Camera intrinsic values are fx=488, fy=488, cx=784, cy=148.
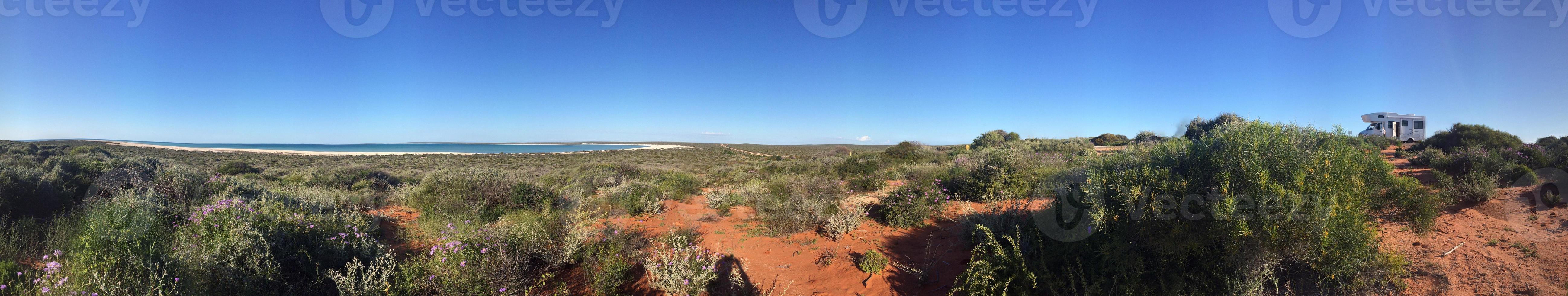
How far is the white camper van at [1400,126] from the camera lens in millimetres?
19844

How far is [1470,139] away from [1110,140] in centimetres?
1796

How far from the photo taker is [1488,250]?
384 cm

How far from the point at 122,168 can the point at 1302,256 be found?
14596 mm

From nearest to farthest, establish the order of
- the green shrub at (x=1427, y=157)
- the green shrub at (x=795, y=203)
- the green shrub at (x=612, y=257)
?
the green shrub at (x=612, y=257)
the green shrub at (x=795, y=203)
the green shrub at (x=1427, y=157)

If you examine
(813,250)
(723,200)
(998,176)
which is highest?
(998,176)

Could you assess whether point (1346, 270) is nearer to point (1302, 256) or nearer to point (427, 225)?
point (1302, 256)

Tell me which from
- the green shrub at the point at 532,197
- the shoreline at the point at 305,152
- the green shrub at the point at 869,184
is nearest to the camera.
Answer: the green shrub at the point at 532,197

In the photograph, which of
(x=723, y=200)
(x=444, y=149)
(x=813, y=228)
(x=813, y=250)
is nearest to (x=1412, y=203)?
(x=813, y=250)

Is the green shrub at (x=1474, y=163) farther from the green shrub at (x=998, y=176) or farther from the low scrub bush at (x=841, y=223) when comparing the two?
the low scrub bush at (x=841, y=223)

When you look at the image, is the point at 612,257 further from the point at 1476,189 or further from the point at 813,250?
the point at 1476,189

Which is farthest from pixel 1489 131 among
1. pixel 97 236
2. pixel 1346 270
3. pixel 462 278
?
pixel 97 236

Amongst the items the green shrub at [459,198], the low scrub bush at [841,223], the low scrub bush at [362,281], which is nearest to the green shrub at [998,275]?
the low scrub bush at [841,223]

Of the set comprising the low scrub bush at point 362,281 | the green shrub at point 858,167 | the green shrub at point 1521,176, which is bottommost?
the low scrub bush at point 362,281

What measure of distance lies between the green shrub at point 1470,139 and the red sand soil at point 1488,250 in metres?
9.53
